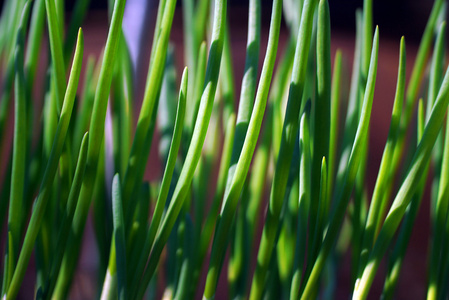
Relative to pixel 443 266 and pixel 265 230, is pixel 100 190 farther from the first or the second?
pixel 443 266

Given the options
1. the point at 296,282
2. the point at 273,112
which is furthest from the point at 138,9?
the point at 296,282

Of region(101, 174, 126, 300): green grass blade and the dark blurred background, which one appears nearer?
region(101, 174, 126, 300): green grass blade

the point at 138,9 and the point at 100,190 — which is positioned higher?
the point at 138,9

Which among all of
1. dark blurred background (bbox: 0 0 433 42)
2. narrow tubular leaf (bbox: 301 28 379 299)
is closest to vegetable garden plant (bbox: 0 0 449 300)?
narrow tubular leaf (bbox: 301 28 379 299)

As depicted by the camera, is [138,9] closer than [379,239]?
No

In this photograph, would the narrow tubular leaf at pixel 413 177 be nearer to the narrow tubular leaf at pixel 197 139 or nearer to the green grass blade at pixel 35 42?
the narrow tubular leaf at pixel 197 139

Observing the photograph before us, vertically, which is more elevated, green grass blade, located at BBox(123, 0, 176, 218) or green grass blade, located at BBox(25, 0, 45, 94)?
green grass blade, located at BBox(25, 0, 45, 94)

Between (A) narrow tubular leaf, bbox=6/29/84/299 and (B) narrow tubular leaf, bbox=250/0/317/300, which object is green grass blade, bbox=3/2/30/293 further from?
(B) narrow tubular leaf, bbox=250/0/317/300
